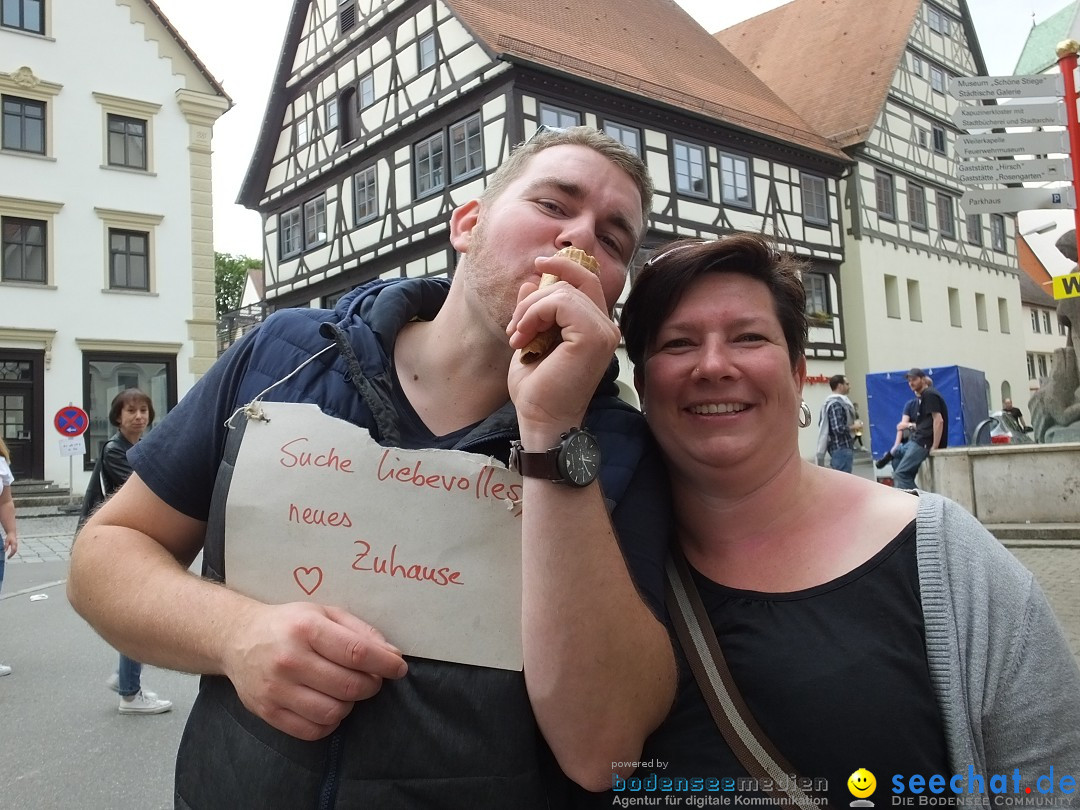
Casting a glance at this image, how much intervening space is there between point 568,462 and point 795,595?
526 mm

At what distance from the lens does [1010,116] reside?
6.74 m

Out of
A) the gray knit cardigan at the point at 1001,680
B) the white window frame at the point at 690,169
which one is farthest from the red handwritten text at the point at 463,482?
the white window frame at the point at 690,169

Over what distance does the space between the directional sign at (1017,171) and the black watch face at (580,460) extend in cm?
669

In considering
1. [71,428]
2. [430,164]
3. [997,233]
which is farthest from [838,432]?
[997,233]

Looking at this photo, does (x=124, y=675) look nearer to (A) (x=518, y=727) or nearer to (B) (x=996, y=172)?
(A) (x=518, y=727)

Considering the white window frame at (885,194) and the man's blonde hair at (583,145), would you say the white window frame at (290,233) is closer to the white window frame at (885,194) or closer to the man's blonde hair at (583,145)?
the white window frame at (885,194)

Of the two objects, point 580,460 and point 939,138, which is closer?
point 580,460

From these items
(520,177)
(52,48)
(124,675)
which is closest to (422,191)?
(52,48)

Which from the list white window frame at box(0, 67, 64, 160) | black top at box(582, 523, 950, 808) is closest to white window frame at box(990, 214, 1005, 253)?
white window frame at box(0, 67, 64, 160)

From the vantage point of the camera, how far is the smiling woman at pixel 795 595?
128cm

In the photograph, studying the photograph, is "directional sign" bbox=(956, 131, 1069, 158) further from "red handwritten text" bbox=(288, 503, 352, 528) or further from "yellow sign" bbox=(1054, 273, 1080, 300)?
"red handwritten text" bbox=(288, 503, 352, 528)

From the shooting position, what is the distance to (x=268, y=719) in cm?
115

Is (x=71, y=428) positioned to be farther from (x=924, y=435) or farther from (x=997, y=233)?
(x=997, y=233)

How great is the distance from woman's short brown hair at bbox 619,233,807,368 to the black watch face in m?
0.40
